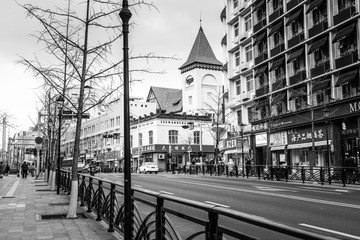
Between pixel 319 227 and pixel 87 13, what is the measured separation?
821cm

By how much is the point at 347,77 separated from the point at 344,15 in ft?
15.1

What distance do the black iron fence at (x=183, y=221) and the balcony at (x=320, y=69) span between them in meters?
24.7

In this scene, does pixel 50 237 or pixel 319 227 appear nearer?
pixel 50 237

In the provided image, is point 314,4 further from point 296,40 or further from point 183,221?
point 183,221

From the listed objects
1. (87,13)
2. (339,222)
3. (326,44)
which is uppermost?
(326,44)

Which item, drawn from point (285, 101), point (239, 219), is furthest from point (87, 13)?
point (285, 101)

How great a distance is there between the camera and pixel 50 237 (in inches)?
295

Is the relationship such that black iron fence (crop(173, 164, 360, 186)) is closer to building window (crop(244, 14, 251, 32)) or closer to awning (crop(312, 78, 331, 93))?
awning (crop(312, 78, 331, 93))

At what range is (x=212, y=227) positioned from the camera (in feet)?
12.1

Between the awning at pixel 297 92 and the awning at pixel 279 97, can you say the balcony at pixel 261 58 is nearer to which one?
the awning at pixel 279 97

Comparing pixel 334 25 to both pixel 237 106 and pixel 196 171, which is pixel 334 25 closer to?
pixel 237 106

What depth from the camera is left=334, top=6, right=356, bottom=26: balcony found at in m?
27.4

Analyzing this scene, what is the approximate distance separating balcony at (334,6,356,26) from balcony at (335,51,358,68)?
2623 mm

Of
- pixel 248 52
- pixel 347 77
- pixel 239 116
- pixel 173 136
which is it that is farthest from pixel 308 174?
pixel 173 136
